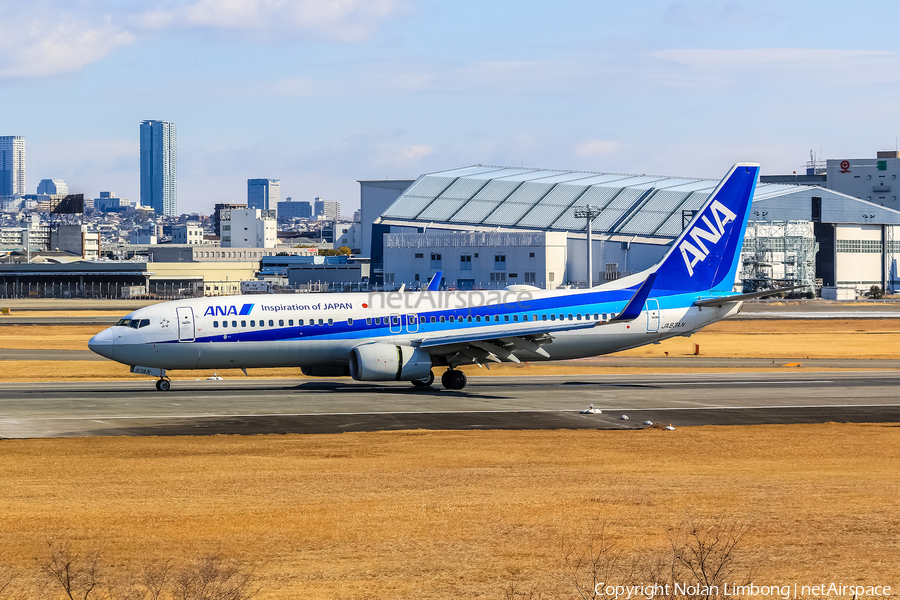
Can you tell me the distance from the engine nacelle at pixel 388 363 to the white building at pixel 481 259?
341 ft

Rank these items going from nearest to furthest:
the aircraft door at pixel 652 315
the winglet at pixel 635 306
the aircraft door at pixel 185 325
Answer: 1. the aircraft door at pixel 185 325
2. the winglet at pixel 635 306
3. the aircraft door at pixel 652 315

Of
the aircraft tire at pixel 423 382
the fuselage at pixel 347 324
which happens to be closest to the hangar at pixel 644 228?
the fuselage at pixel 347 324

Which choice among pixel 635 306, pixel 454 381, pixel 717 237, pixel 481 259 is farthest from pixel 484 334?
pixel 481 259

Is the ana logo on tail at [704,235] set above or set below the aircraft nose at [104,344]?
above

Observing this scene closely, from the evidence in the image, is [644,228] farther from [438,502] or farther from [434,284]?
[438,502]

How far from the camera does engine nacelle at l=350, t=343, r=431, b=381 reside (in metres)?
42.2

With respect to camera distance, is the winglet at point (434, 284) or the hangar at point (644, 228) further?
the hangar at point (644, 228)

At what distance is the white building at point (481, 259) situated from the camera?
495ft

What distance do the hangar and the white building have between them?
0.28 metres

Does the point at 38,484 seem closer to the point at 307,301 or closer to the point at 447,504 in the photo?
the point at 447,504

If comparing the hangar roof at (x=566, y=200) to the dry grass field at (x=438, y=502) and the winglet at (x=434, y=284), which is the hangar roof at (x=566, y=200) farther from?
the dry grass field at (x=438, y=502)

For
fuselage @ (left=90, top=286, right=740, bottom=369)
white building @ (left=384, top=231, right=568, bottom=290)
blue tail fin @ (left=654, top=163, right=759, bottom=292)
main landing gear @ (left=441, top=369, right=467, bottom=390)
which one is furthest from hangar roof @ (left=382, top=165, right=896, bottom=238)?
main landing gear @ (left=441, top=369, right=467, bottom=390)

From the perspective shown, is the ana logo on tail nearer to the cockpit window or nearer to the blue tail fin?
the blue tail fin

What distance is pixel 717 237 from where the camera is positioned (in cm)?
5003
